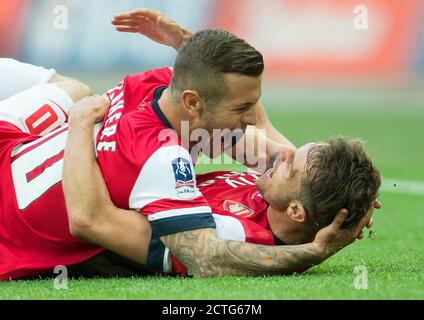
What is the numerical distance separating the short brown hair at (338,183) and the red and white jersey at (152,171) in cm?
61

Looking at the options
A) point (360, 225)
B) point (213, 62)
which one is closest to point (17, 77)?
point (213, 62)

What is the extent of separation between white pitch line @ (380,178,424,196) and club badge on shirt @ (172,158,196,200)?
605 cm

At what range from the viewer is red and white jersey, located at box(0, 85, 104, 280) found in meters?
5.83

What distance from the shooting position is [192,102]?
19.1ft

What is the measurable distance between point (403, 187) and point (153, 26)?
548cm

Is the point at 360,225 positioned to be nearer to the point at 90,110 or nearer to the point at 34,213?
the point at 90,110

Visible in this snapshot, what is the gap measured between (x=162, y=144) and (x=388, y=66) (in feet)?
62.1

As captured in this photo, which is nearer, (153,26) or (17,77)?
(153,26)

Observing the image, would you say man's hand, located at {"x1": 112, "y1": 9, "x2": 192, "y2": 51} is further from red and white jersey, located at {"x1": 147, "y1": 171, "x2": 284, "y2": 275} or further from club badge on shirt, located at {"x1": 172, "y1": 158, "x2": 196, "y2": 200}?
club badge on shirt, located at {"x1": 172, "y1": 158, "x2": 196, "y2": 200}

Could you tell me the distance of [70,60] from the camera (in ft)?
80.2

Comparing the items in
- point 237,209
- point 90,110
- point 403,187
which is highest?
point 90,110

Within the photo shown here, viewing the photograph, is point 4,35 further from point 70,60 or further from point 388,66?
point 388,66
